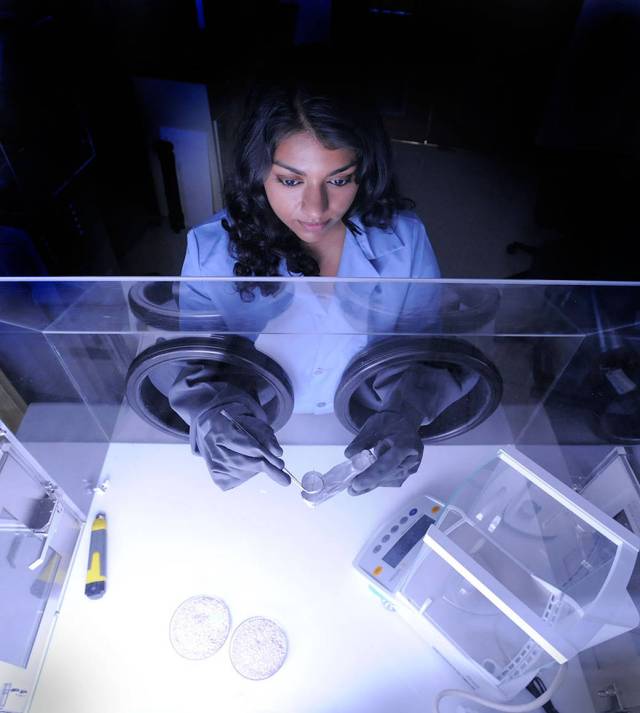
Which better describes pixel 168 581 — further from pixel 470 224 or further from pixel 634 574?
pixel 470 224

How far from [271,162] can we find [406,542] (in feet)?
2.39

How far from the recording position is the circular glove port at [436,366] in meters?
1.00

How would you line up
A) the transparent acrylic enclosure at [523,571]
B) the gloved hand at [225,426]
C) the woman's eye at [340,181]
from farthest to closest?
the gloved hand at [225,426], the woman's eye at [340,181], the transparent acrylic enclosure at [523,571]

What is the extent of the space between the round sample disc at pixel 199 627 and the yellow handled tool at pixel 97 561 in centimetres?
15

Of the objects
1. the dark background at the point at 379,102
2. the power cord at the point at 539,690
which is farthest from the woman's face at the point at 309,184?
the power cord at the point at 539,690

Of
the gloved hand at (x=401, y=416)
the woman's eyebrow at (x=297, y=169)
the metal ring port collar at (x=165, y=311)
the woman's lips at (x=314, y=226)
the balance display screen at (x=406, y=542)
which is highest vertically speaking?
the woman's eyebrow at (x=297, y=169)

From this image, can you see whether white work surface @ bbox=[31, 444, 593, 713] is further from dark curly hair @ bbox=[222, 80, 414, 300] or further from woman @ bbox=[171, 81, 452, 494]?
dark curly hair @ bbox=[222, 80, 414, 300]

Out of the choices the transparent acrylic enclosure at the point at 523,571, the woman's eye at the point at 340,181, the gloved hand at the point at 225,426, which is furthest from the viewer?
the gloved hand at the point at 225,426

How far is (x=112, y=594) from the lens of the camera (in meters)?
1.03

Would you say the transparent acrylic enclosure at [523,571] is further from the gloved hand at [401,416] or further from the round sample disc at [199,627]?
the round sample disc at [199,627]

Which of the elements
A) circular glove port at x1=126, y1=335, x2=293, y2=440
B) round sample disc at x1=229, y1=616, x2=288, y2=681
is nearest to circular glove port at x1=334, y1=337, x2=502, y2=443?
circular glove port at x1=126, y1=335, x2=293, y2=440

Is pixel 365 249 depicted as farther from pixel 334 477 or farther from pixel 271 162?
pixel 334 477

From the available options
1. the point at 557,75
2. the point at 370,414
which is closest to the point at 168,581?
the point at 370,414

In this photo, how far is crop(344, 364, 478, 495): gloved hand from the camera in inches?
40.1
